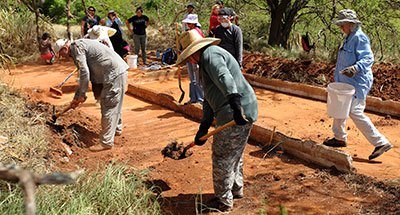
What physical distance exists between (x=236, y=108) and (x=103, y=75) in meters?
2.63

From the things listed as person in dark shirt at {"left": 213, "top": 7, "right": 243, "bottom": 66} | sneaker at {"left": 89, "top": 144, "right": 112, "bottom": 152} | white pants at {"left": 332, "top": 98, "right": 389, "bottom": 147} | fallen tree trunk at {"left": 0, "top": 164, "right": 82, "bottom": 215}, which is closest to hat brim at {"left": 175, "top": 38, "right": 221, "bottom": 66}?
white pants at {"left": 332, "top": 98, "right": 389, "bottom": 147}

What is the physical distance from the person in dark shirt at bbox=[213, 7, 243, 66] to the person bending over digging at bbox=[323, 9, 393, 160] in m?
1.81

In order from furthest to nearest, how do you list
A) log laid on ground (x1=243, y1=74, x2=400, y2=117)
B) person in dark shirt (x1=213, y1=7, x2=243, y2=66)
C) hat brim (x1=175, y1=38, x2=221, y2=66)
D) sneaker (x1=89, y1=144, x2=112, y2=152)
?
1. log laid on ground (x1=243, y1=74, x2=400, y2=117)
2. person in dark shirt (x1=213, y1=7, x2=243, y2=66)
3. sneaker (x1=89, y1=144, x2=112, y2=152)
4. hat brim (x1=175, y1=38, x2=221, y2=66)

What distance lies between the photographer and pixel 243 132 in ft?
14.2

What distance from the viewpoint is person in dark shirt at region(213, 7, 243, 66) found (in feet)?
23.4

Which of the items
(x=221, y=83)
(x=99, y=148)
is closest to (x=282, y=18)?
(x=99, y=148)

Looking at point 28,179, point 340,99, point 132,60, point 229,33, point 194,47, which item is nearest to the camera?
point 28,179

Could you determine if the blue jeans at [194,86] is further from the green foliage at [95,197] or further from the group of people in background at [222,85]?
the green foliage at [95,197]

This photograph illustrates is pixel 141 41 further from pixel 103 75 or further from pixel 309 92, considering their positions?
pixel 103 75

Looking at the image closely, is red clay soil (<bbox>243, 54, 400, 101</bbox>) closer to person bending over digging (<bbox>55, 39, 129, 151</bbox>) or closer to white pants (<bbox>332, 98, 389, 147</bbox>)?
white pants (<bbox>332, 98, 389, 147</bbox>)

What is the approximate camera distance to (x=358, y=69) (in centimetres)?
560

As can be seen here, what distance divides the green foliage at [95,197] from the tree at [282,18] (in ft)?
31.7

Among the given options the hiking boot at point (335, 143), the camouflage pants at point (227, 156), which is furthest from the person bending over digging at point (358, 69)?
the camouflage pants at point (227, 156)

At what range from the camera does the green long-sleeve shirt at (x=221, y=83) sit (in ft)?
13.3
